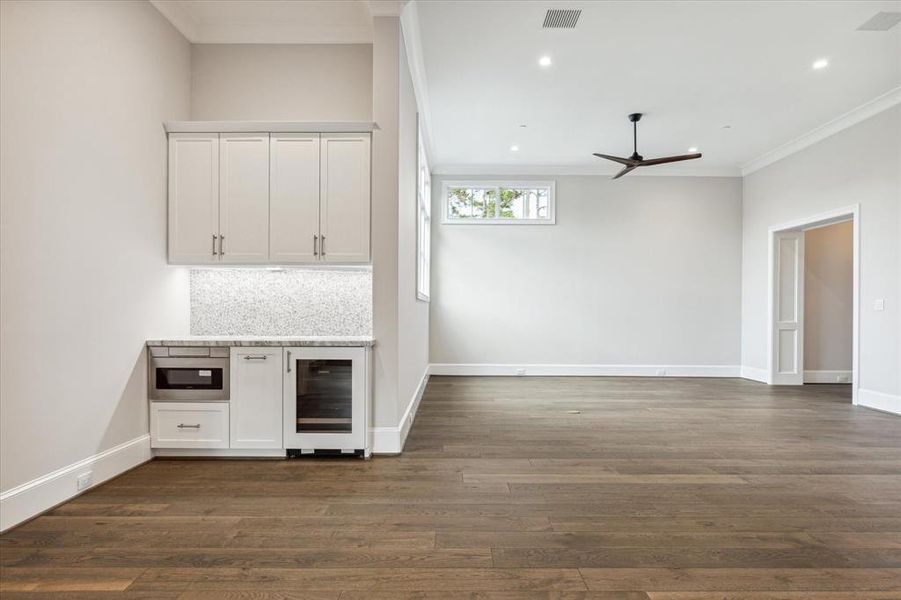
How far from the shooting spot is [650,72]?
→ 447 centimetres

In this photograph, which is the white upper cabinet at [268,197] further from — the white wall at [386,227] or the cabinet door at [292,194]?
the white wall at [386,227]

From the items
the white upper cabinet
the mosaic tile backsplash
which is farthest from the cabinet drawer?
the white upper cabinet

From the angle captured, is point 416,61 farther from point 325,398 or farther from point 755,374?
point 755,374

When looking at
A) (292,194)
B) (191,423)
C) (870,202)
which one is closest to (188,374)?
(191,423)

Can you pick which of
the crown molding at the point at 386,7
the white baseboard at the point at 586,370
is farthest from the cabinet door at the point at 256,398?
the white baseboard at the point at 586,370

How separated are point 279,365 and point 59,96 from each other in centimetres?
202

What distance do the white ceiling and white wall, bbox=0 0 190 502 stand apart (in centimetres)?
221

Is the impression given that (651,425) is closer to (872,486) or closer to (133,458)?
(872,486)

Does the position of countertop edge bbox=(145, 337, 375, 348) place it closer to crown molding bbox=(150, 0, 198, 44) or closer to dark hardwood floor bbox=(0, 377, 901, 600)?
dark hardwood floor bbox=(0, 377, 901, 600)

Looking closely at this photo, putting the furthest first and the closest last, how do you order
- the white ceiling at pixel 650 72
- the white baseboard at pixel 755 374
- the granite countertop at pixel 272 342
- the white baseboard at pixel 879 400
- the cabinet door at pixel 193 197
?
the white baseboard at pixel 755 374 < the white baseboard at pixel 879 400 < the white ceiling at pixel 650 72 < the cabinet door at pixel 193 197 < the granite countertop at pixel 272 342

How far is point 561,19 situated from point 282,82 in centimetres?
236

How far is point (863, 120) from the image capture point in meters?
5.29

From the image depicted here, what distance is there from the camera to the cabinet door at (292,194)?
3.47m

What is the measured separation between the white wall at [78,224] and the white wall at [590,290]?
4540mm
